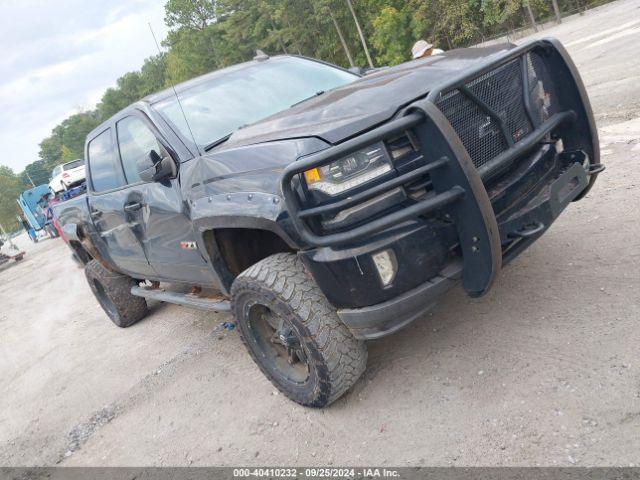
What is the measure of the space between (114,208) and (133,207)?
1.81 ft

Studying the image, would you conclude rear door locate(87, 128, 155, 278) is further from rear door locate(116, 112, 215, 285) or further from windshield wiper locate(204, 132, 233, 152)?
windshield wiper locate(204, 132, 233, 152)

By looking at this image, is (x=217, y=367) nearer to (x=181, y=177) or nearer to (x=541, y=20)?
(x=181, y=177)

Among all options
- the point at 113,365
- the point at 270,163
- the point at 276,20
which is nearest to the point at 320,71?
the point at 270,163

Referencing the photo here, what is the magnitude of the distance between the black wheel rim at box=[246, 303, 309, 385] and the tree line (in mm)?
30118

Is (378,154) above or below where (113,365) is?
above

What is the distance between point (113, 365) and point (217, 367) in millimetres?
1448

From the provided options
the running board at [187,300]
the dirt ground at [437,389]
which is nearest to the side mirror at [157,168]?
the running board at [187,300]

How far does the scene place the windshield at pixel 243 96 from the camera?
11.1ft

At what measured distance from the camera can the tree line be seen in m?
34.9

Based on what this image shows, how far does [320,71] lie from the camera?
421 centimetres

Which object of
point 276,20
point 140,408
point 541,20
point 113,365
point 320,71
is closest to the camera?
point 140,408

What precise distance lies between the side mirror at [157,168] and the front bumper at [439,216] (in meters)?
1.26

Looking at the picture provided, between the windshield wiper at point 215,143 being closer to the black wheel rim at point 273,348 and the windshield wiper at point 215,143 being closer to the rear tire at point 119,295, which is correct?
the black wheel rim at point 273,348

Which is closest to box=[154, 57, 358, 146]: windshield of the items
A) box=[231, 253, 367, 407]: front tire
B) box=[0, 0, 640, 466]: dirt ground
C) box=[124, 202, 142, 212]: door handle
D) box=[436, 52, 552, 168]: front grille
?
box=[124, 202, 142, 212]: door handle
